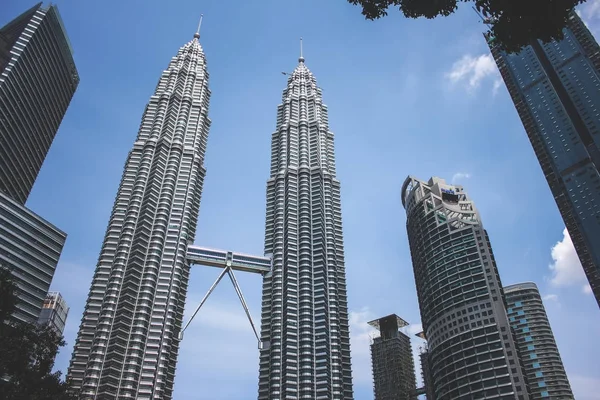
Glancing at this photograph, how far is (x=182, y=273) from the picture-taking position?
14875cm

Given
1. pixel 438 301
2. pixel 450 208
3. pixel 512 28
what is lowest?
pixel 512 28

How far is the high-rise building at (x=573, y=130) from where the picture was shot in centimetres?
17125

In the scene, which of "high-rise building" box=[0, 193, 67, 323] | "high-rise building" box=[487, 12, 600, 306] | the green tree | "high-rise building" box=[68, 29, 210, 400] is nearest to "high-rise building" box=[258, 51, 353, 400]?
"high-rise building" box=[68, 29, 210, 400]

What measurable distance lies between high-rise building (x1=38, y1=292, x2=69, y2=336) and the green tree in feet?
492

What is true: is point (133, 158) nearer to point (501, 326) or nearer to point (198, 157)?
point (198, 157)

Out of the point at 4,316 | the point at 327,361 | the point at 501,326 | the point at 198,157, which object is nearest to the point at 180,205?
the point at 198,157

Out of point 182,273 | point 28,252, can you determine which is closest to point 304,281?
point 182,273

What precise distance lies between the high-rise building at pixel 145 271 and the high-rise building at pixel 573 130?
11599cm

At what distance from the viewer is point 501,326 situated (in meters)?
129

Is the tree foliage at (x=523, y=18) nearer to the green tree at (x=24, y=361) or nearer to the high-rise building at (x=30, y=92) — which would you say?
the green tree at (x=24, y=361)

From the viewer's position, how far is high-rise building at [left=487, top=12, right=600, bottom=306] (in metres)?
171

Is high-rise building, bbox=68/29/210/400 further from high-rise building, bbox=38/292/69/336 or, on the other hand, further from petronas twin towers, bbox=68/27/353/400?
high-rise building, bbox=38/292/69/336

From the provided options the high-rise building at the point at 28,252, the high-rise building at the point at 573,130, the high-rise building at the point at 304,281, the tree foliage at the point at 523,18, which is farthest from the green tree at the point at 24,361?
the high-rise building at the point at 573,130

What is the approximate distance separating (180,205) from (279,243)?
3455cm
